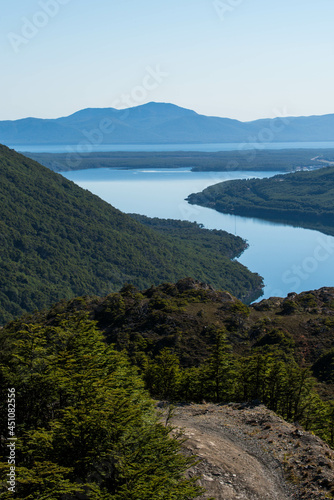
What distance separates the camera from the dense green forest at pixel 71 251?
328 ft

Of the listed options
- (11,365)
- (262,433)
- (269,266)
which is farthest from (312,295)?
(269,266)

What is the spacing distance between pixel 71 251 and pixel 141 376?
86882 mm

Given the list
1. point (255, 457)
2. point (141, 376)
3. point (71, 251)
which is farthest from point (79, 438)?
point (71, 251)

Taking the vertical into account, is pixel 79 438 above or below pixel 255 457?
above

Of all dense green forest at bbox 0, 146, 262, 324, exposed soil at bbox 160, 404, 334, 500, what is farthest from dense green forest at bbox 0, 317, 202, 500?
dense green forest at bbox 0, 146, 262, 324

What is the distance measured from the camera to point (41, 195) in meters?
128

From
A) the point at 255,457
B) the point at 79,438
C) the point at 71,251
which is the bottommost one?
the point at 71,251

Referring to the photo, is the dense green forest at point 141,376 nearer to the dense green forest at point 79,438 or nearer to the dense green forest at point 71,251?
the dense green forest at point 79,438

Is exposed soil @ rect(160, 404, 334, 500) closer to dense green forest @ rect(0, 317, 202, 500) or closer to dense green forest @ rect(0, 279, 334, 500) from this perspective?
dense green forest @ rect(0, 279, 334, 500)

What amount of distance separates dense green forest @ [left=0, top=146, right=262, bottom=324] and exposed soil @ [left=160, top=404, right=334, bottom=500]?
224 feet

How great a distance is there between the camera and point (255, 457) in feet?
71.9

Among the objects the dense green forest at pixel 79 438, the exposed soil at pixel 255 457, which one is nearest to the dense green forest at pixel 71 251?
the exposed soil at pixel 255 457

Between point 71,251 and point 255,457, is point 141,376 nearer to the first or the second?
point 255,457

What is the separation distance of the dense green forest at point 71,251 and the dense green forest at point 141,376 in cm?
4737
